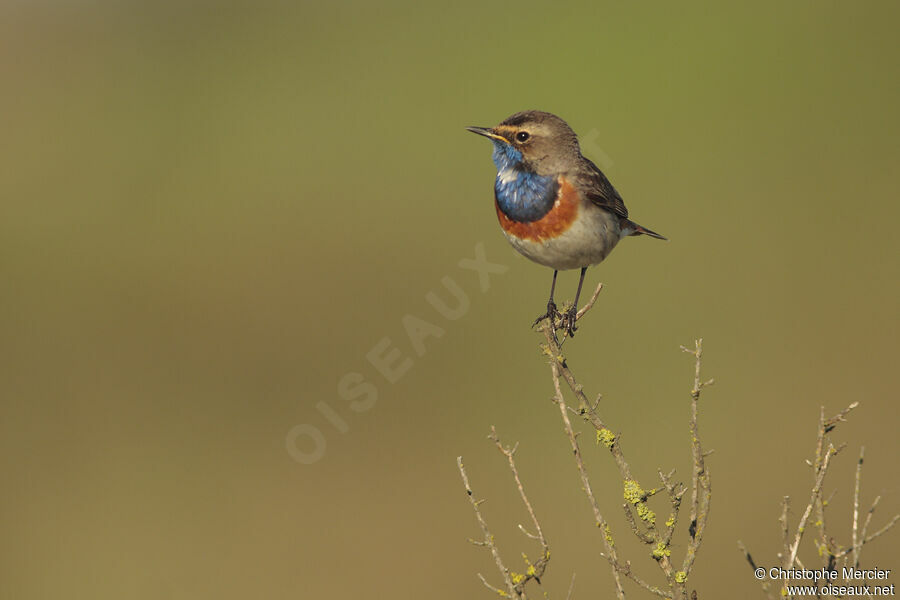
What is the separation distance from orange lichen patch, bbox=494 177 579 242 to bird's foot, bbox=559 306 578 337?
68cm

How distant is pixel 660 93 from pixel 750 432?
7819 mm

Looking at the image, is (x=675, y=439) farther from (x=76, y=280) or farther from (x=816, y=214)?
(x=76, y=280)

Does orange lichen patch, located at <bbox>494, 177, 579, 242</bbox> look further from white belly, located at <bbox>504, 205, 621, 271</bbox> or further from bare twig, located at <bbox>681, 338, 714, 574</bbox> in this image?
bare twig, located at <bbox>681, 338, 714, 574</bbox>

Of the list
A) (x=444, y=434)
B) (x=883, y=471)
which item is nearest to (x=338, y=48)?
(x=444, y=434)

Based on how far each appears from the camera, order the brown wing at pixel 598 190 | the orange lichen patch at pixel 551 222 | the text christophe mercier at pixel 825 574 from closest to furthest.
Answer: the text christophe mercier at pixel 825 574
the orange lichen patch at pixel 551 222
the brown wing at pixel 598 190

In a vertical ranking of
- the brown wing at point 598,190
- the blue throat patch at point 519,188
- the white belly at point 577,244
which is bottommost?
the white belly at point 577,244

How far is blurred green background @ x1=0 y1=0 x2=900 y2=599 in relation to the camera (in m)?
11.8

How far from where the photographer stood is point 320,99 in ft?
66.0

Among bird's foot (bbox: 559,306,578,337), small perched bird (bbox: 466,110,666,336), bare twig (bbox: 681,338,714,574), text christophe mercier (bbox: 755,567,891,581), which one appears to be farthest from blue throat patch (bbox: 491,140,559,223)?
text christophe mercier (bbox: 755,567,891,581)


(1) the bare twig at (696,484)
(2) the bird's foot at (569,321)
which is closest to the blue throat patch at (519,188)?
(2) the bird's foot at (569,321)

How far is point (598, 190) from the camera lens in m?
6.34

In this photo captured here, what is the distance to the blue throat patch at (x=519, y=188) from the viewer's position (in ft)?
19.6

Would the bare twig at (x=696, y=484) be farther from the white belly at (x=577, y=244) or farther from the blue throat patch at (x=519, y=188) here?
the blue throat patch at (x=519, y=188)

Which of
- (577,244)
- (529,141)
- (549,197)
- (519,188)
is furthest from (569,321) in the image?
(529,141)
